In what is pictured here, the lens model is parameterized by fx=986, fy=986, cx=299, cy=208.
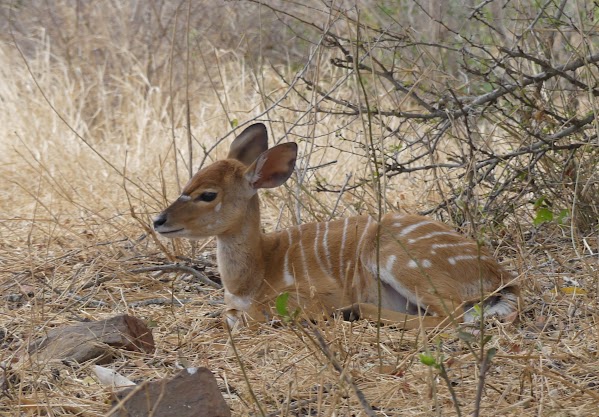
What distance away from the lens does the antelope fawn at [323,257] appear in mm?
4258

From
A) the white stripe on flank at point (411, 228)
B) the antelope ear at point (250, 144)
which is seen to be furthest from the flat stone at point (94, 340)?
the antelope ear at point (250, 144)

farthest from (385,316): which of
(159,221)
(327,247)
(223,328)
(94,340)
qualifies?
(94,340)

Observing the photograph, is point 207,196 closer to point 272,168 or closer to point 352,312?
point 272,168

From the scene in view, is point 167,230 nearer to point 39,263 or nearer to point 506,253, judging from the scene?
point 39,263

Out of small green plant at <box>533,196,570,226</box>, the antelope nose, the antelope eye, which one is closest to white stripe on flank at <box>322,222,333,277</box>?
the antelope eye

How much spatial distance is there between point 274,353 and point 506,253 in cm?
185

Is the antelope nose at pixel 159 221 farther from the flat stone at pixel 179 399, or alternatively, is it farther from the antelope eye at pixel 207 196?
the flat stone at pixel 179 399

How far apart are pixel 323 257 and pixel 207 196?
0.61 m

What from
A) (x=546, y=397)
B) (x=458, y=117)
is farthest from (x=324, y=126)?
(x=546, y=397)

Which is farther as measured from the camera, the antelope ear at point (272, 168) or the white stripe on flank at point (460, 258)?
the antelope ear at point (272, 168)

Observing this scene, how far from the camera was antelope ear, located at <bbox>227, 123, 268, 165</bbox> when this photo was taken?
5.02 m

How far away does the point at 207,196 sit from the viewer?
4516mm

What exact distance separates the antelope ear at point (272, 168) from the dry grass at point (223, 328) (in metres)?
0.20

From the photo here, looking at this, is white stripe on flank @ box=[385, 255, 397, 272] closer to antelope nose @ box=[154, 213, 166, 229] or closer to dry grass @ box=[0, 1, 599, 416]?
dry grass @ box=[0, 1, 599, 416]
